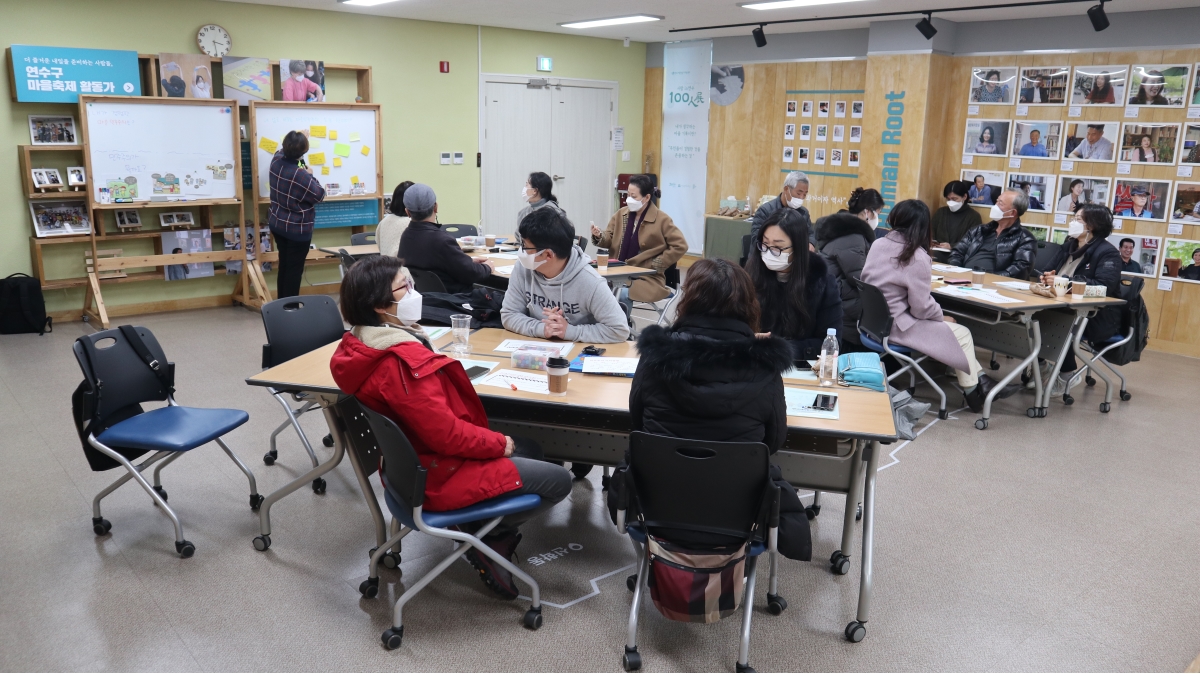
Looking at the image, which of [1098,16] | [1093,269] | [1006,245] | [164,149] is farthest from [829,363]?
[164,149]

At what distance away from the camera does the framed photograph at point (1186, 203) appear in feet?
23.4

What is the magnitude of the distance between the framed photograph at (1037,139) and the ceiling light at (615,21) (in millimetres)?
3529

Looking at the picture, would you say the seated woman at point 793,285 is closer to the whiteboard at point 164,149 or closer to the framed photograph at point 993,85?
the framed photograph at point 993,85

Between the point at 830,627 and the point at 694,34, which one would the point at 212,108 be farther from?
the point at 830,627

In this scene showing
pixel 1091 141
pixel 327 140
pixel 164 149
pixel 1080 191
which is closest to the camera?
pixel 164 149

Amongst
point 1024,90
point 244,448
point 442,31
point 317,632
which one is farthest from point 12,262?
point 1024,90

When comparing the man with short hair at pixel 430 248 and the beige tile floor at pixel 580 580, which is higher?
the man with short hair at pixel 430 248

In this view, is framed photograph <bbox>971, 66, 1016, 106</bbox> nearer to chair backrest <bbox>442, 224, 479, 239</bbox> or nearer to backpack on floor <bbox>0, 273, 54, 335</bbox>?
chair backrest <bbox>442, 224, 479, 239</bbox>

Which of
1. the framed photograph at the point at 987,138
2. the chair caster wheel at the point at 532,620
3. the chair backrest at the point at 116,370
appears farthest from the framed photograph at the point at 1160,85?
the chair backrest at the point at 116,370

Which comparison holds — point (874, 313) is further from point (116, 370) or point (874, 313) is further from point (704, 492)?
point (116, 370)

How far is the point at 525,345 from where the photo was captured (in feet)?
12.6

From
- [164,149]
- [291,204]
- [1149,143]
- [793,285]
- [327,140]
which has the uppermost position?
[1149,143]

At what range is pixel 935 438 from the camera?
519 centimetres

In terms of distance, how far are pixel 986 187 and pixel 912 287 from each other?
3685mm
